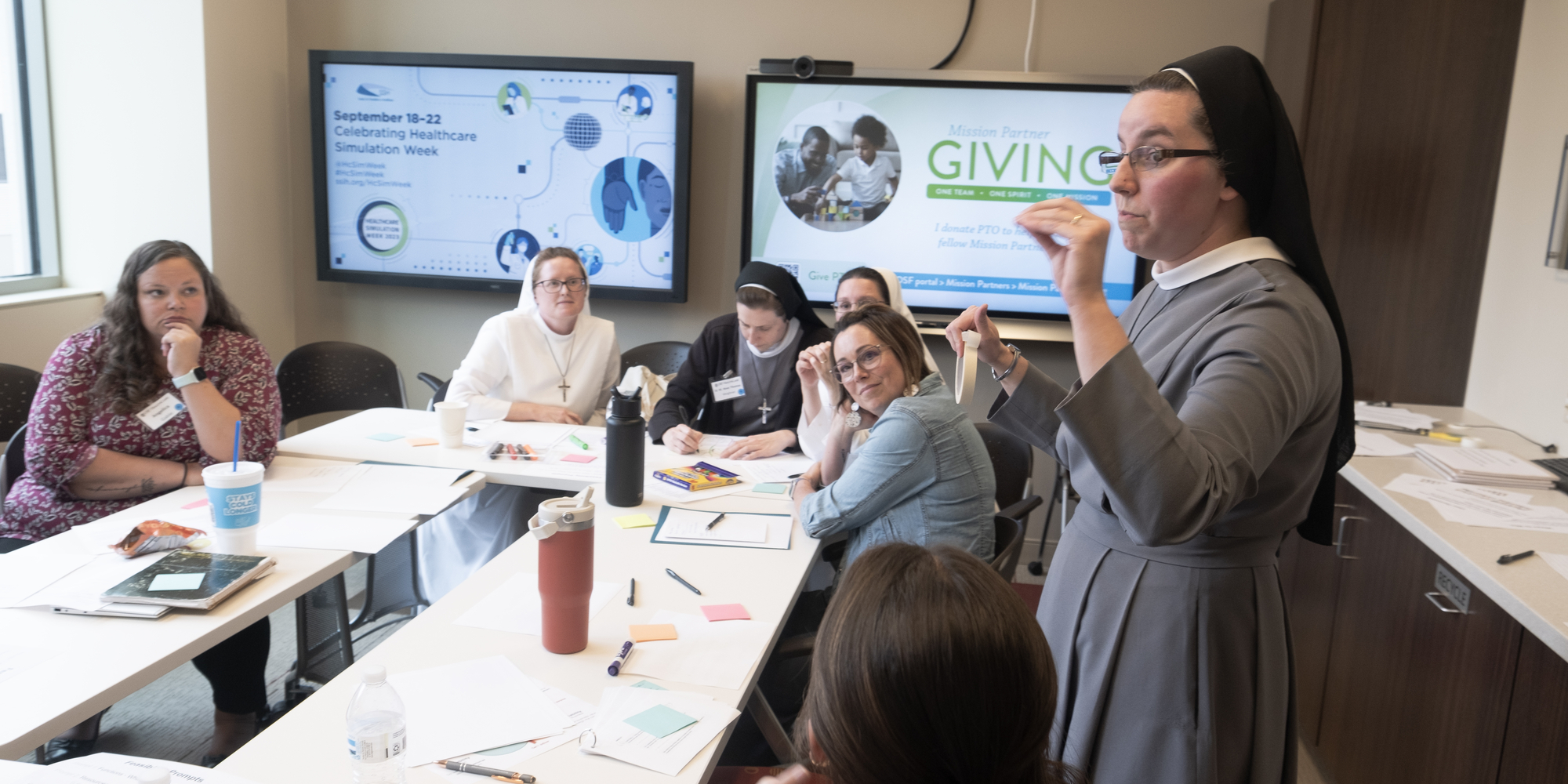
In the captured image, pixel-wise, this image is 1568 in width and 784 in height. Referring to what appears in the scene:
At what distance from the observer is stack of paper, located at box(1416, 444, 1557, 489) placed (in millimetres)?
2410

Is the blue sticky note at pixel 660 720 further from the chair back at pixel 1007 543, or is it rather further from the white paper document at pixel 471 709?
the chair back at pixel 1007 543

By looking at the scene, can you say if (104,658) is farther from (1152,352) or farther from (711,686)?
(1152,352)

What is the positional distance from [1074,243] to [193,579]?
1650mm

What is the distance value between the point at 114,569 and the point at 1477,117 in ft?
13.6

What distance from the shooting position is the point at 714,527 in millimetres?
2264

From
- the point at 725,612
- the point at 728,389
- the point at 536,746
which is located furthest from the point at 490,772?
the point at 728,389

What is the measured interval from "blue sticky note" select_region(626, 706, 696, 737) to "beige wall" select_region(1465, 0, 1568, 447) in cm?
278

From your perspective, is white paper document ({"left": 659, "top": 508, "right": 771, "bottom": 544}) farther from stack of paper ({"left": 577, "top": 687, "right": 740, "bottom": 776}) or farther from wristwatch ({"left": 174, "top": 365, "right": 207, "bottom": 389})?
wristwatch ({"left": 174, "top": 365, "right": 207, "bottom": 389})

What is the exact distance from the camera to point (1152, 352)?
4.16 ft

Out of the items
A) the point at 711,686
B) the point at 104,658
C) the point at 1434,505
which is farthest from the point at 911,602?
the point at 1434,505

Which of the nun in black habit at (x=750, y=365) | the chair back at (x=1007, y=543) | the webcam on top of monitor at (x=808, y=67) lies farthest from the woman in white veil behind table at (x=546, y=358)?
the chair back at (x=1007, y=543)

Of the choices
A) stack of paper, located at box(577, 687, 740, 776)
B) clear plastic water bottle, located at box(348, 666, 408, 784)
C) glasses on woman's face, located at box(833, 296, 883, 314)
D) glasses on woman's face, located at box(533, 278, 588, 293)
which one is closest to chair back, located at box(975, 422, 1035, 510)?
glasses on woman's face, located at box(833, 296, 883, 314)

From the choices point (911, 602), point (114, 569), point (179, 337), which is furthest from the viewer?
point (179, 337)

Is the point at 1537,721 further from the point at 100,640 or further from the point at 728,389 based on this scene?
the point at 100,640
